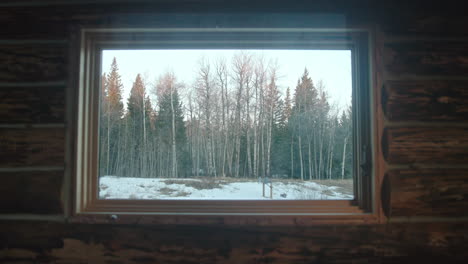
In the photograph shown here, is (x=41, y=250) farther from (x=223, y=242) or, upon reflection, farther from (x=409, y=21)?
(x=409, y=21)

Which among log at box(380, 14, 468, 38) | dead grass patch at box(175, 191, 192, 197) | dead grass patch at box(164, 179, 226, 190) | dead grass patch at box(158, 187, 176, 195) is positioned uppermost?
log at box(380, 14, 468, 38)

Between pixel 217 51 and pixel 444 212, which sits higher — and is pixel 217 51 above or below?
above

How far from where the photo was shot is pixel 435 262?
1179 millimetres

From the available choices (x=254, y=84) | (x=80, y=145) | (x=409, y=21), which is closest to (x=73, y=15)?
(x=80, y=145)

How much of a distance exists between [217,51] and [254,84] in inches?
12.1

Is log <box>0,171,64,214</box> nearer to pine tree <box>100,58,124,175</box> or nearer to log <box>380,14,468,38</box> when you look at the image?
pine tree <box>100,58,124,175</box>

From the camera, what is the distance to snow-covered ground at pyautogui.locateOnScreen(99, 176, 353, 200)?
1347 mm

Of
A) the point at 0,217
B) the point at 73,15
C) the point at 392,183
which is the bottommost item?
the point at 0,217

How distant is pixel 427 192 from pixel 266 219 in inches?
33.3

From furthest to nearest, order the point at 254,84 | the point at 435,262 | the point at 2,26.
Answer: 1. the point at 254,84
2. the point at 2,26
3. the point at 435,262

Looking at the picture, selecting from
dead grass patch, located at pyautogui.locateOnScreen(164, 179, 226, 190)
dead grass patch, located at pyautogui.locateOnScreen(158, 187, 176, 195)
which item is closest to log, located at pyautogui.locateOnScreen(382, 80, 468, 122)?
dead grass patch, located at pyautogui.locateOnScreen(164, 179, 226, 190)

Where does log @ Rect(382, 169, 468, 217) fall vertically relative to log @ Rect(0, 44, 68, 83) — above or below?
below

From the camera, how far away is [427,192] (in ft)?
3.90

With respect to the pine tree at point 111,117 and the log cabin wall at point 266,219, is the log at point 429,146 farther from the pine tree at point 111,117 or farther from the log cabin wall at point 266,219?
the pine tree at point 111,117
